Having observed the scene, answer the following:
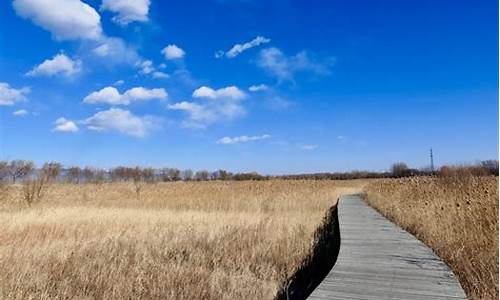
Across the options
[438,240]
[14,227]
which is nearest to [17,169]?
[14,227]

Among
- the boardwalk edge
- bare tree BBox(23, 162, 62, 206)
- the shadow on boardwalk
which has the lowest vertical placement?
the boardwalk edge

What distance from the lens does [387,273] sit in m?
3.72

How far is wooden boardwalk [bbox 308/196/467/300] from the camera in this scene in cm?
309

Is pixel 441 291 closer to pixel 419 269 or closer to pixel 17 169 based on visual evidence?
pixel 419 269

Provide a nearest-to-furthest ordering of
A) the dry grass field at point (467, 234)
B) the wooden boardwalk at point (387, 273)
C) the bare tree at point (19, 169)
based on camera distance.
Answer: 1. the wooden boardwalk at point (387, 273)
2. the dry grass field at point (467, 234)
3. the bare tree at point (19, 169)

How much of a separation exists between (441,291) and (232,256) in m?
4.21

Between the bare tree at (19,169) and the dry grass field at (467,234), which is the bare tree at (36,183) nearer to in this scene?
the bare tree at (19,169)

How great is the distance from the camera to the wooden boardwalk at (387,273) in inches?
121

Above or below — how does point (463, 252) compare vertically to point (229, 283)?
above

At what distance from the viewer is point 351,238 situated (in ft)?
19.0

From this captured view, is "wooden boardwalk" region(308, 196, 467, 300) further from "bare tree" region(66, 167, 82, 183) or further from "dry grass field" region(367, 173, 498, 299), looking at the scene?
"bare tree" region(66, 167, 82, 183)

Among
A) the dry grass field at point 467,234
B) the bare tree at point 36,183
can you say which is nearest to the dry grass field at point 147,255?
the dry grass field at point 467,234

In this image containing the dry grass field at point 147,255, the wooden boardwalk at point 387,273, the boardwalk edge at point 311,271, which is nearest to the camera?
the wooden boardwalk at point 387,273

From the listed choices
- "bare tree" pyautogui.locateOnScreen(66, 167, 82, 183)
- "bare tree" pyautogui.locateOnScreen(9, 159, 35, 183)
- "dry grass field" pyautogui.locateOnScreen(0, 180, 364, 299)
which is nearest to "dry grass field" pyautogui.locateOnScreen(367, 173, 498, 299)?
"dry grass field" pyautogui.locateOnScreen(0, 180, 364, 299)
